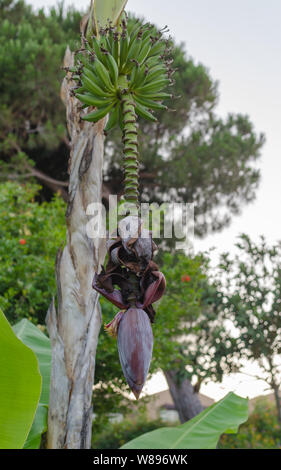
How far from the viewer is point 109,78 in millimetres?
615

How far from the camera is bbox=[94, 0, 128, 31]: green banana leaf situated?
74 centimetres

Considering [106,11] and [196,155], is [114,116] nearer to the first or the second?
[106,11]

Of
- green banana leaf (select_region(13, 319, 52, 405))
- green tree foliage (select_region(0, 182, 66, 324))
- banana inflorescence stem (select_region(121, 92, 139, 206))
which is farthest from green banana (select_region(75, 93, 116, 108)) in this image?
green tree foliage (select_region(0, 182, 66, 324))

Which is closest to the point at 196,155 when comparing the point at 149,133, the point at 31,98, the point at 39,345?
the point at 149,133

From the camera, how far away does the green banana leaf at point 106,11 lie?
744 mm

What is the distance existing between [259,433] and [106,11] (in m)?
7.98

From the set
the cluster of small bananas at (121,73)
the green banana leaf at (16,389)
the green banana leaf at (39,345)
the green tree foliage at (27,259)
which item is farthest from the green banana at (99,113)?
the green tree foliage at (27,259)

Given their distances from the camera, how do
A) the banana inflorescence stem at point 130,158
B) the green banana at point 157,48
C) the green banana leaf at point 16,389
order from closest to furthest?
the banana inflorescence stem at point 130,158 → the green banana at point 157,48 → the green banana leaf at point 16,389

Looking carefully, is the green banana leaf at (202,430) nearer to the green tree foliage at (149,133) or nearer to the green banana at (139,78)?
the green banana at (139,78)

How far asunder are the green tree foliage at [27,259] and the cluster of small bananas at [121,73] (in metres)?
2.57

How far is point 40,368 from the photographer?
1579 mm
